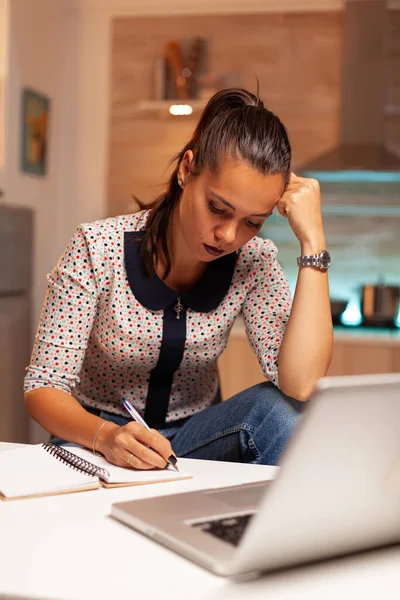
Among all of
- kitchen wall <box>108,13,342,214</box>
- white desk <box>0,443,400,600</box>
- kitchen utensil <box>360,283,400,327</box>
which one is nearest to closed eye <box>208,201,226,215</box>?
white desk <box>0,443,400,600</box>

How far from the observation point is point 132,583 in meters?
0.68

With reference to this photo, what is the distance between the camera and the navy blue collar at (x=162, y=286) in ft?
5.18

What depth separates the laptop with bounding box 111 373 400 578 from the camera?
2.06 ft

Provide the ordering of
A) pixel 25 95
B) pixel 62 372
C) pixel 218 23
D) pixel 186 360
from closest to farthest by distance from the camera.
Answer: pixel 62 372 → pixel 186 360 → pixel 25 95 → pixel 218 23

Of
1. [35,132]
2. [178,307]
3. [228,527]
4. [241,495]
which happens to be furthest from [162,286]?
[35,132]

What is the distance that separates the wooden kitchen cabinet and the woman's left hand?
176 cm

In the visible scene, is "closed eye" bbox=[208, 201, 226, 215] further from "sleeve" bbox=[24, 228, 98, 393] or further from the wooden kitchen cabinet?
the wooden kitchen cabinet

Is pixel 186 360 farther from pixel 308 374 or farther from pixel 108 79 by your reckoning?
pixel 108 79

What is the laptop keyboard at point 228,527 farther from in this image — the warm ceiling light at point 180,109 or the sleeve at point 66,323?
the warm ceiling light at point 180,109

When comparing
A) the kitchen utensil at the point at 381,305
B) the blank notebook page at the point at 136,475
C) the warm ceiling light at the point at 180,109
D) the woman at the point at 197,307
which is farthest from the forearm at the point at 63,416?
the warm ceiling light at the point at 180,109

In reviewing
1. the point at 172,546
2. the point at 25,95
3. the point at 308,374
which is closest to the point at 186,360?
the point at 308,374

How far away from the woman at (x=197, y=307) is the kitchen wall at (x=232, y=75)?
231 cm

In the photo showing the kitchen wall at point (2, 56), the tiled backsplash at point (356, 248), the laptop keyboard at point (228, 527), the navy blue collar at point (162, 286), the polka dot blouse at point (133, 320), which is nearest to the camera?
the laptop keyboard at point (228, 527)

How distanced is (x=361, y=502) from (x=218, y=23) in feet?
12.2
